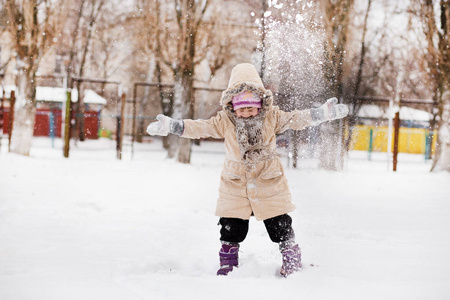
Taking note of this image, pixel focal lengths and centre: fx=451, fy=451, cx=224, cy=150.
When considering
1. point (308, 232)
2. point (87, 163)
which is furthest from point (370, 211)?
point (87, 163)

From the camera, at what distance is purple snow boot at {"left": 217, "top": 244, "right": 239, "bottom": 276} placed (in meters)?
2.67

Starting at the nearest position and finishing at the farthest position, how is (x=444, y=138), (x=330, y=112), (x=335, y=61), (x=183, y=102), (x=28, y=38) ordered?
(x=330, y=112), (x=335, y=61), (x=444, y=138), (x=28, y=38), (x=183, y=102)

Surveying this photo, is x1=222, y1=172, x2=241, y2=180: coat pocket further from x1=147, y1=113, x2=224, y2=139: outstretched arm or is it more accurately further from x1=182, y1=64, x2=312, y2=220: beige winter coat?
x1=147, y1=113, x2=224, y2=139: outstretched arm

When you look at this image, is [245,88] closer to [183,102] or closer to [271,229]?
[271,229]

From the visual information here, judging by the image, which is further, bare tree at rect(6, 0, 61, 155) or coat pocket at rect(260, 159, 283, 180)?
bare tree at rect(6, 0, 61, 155)

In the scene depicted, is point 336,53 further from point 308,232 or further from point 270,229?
point 270,229

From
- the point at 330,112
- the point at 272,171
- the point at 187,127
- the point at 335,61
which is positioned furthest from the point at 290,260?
the point at 335,61

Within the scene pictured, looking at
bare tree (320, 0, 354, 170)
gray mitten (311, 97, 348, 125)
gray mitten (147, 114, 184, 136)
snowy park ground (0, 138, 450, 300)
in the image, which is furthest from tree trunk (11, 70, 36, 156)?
gray mitten (311, 97, 348, 125)

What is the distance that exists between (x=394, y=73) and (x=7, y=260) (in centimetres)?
2082

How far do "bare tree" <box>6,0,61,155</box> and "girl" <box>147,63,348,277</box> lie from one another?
825cm

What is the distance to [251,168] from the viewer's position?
2.72 metres

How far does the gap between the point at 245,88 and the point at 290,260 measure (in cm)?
106

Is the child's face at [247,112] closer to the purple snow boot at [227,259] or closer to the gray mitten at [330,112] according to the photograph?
the gray mitten at [330,112]

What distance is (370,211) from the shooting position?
5.19m
